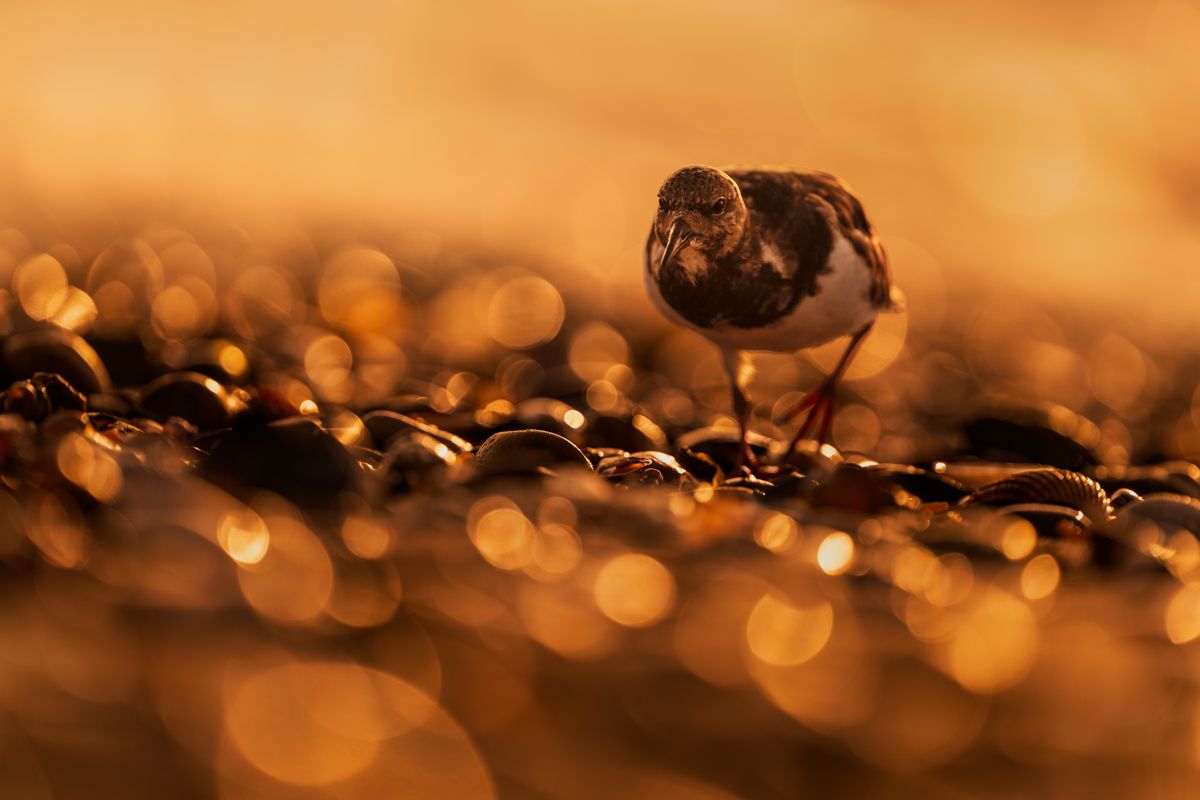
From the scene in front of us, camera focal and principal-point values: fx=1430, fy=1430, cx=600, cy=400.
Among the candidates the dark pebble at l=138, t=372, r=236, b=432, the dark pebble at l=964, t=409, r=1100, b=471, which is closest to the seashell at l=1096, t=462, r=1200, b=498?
the dark pebble at l=964, t=409, r=1100, b=471

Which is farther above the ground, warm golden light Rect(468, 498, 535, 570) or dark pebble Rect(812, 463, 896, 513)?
dark pebble Rect(812, 463, 896, 513)

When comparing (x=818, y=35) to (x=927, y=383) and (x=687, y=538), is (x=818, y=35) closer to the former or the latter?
(x=927, y=383)

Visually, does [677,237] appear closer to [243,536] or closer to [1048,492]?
[1048,492]

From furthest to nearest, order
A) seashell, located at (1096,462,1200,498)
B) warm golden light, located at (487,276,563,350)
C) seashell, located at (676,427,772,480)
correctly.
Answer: warm golden light, located at (487,276,563,350)
seashell, located at (676,427,772,480)
seashell, located at (1096,462,1200,498)

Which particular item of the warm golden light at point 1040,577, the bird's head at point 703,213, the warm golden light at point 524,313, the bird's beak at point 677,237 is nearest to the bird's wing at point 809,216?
the bird's head at point 703,213

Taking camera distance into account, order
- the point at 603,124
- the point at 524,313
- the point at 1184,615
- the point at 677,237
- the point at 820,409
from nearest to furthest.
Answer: the point at 1184,615, the point at 677,237, the point at 820,409, the point at 524,313, the point at 603,124

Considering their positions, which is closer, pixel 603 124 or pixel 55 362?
pixel 55 362

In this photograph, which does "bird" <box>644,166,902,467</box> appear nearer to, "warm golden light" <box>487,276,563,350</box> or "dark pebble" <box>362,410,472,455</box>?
"dark pebble" <box>362,410,472,455</box>

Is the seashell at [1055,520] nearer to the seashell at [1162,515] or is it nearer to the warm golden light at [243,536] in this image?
the seashell at [1162,515]

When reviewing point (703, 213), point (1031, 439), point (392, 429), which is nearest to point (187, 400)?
point (392, 429)
